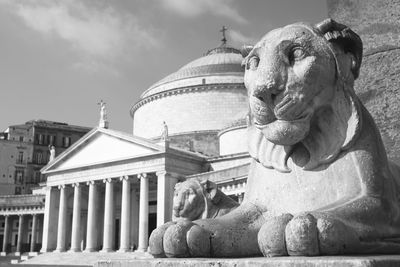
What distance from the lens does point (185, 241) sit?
3373 mm

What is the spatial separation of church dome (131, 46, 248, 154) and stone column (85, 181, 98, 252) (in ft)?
38.7

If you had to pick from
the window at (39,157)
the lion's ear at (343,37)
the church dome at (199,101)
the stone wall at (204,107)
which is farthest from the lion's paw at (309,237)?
the window at (39,157)

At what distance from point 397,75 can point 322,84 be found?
3.04 m

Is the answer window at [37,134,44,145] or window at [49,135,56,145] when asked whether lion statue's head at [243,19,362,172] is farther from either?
window at [49,135,56,145]

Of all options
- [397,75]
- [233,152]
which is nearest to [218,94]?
[233,152]

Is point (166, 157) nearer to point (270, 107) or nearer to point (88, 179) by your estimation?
point (88, 179)

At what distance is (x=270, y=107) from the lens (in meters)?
3.51

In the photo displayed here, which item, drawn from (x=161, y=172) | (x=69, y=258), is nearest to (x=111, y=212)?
(x=69, y=258)

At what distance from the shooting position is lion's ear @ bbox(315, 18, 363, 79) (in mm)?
3674

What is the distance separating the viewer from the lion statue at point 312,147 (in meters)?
3.39

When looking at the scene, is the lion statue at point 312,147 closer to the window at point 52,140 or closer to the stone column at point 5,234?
the stone column at point 5,234

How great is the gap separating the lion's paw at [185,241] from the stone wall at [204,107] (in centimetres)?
5426

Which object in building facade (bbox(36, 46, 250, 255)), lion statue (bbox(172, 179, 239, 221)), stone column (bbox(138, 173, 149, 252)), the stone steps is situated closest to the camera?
lion statue (bbox(172, 179, 239, 221))

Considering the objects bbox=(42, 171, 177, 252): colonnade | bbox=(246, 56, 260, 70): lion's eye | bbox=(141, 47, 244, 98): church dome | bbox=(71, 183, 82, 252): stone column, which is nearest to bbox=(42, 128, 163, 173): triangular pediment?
bbox=(42, 171, 177, 252): colonnade
